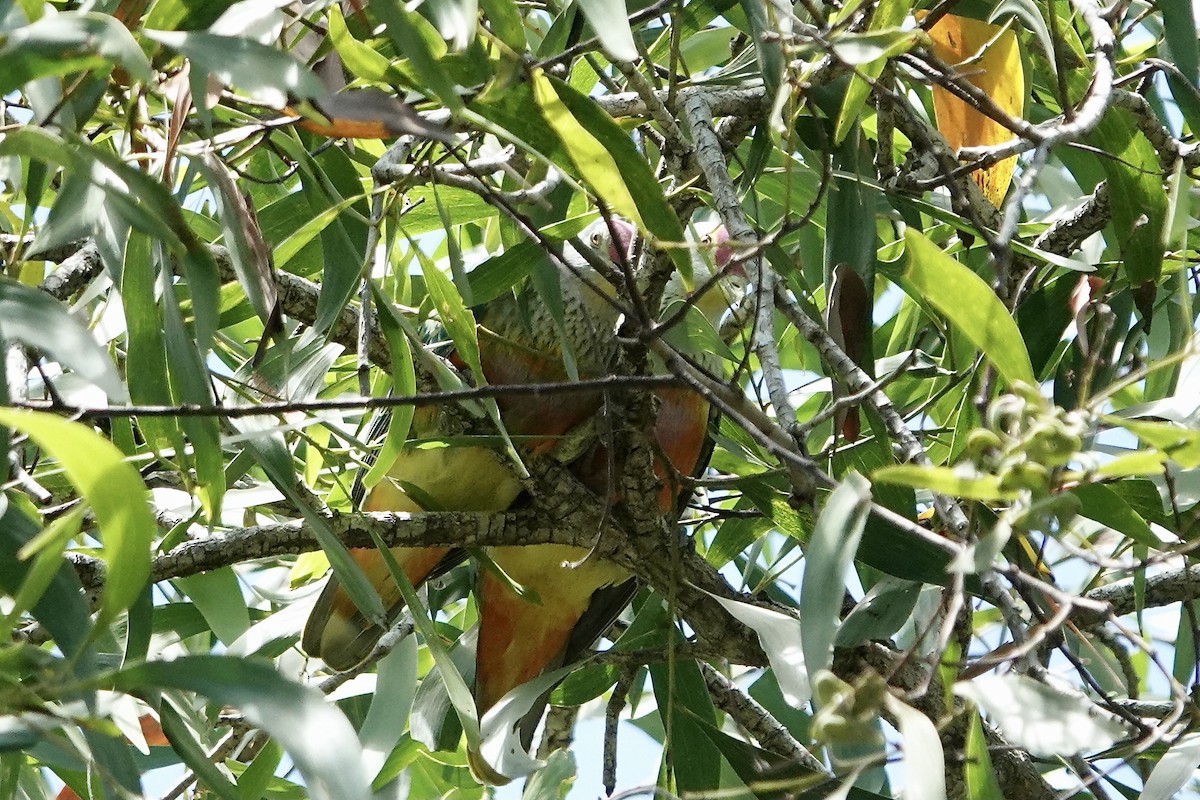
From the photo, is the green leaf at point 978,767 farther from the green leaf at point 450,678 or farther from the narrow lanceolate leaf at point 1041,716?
the green leaf at point 450,678

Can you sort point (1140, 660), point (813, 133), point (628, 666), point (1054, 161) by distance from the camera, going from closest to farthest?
point (813, 133)
point (628, 666)
point (1054, 161)
point (1140, 660)

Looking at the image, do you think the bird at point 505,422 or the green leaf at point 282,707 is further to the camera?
the bird at point 505,422

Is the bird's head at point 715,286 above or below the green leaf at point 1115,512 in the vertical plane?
above

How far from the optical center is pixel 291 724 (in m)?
0.72

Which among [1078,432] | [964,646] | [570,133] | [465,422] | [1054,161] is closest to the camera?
[1078,432]

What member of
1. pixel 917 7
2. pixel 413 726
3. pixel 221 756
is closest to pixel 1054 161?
pixel 917 7

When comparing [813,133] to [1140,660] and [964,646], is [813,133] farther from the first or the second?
[1140,660]

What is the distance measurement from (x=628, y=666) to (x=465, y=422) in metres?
0.40

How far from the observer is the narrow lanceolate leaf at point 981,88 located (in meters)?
1.42

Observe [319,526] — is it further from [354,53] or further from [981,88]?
[981,88]

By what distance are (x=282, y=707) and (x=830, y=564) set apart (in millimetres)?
351

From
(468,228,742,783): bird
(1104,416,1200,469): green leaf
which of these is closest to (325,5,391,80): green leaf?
(1104,416,1200,469): green leaf

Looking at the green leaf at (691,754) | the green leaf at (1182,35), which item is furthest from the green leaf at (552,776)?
the green leaf at (1182,35)

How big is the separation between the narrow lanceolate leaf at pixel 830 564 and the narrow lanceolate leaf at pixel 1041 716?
0.31 feet
